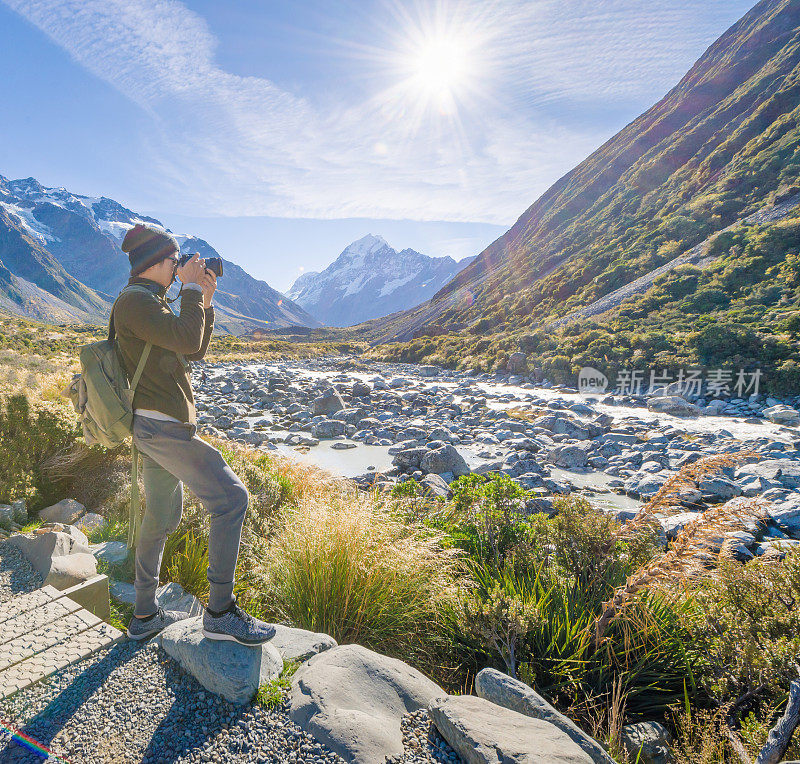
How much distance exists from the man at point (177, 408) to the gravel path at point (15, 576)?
128 centimetres

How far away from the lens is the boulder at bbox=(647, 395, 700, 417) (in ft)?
43.8

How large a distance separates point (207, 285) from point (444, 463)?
657 cm

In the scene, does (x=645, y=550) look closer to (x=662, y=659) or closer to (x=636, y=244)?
(x=662, y=659)

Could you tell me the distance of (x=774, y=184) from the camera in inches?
1145

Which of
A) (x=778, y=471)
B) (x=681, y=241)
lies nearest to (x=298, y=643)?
(x=778, y=471)

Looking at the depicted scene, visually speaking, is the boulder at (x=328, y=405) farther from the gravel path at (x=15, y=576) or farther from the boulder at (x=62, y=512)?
the gravel path at (x=15, y=576)

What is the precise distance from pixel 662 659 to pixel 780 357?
665 inches

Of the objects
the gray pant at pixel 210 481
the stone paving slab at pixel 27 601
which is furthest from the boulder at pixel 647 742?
the stone paving slab at pixel 27 601

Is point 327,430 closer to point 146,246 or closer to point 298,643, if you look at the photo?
point 298,643

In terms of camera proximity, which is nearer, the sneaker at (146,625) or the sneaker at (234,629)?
the sneaker at (234,629)

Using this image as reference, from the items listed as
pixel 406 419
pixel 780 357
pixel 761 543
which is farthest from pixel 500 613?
pixel 780 357

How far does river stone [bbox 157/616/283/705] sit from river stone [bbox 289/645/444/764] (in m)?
0.19

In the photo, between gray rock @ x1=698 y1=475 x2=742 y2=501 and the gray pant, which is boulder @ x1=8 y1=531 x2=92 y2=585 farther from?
gray rock @ x1=698 y1=475 x2=742 y2=501

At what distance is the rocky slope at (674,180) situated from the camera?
31.9 metres
